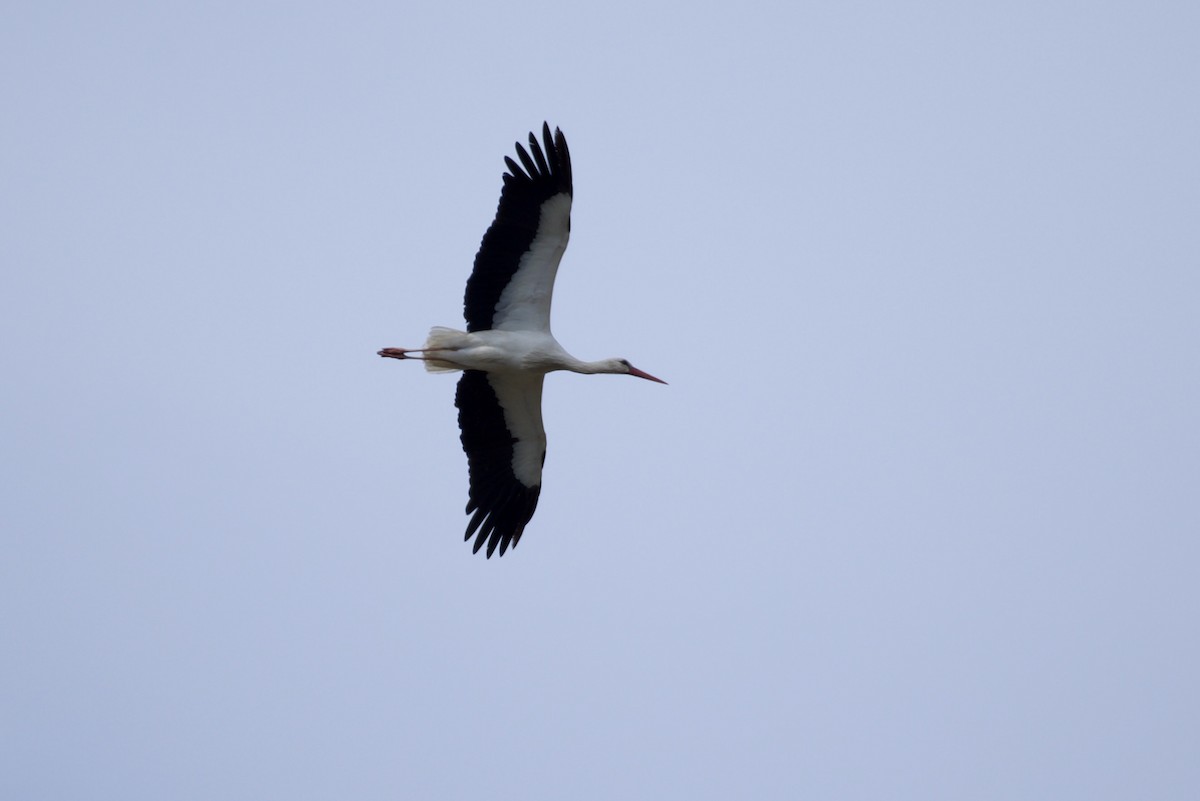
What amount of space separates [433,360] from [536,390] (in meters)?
1.08

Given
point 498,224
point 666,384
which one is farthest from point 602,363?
point 498,224

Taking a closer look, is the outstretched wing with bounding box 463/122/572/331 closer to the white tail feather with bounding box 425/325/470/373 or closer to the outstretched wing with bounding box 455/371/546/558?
the white tail feather with bounding box 425/325/470/373

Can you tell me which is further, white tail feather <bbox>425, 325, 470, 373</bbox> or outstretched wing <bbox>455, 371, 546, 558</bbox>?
outstretched wing <bbox>455, 371, 546, 558</bbox>

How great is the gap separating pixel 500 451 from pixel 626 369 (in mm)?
1421

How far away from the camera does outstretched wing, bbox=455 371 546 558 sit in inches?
658

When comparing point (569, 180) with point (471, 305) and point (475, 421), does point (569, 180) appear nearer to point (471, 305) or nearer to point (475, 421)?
point (471, 305)

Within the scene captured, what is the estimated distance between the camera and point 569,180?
15.6 m

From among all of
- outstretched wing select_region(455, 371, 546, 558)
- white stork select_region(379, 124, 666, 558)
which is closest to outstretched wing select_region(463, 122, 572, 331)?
white stork select_region(379, 124, 666, 558)

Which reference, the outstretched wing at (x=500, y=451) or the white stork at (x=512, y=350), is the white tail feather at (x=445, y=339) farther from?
the outstretched wing at (x=500, y=451)

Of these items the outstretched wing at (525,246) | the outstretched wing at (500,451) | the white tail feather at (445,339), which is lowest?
the outstretched wing at (500,451)

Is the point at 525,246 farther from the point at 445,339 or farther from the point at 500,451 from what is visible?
the point at 500,451

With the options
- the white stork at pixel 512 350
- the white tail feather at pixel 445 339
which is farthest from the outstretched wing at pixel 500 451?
the white tail feather at pixel 445 339

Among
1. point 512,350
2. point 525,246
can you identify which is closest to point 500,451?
Result: point 512,350

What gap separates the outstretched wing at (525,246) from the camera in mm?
15516
